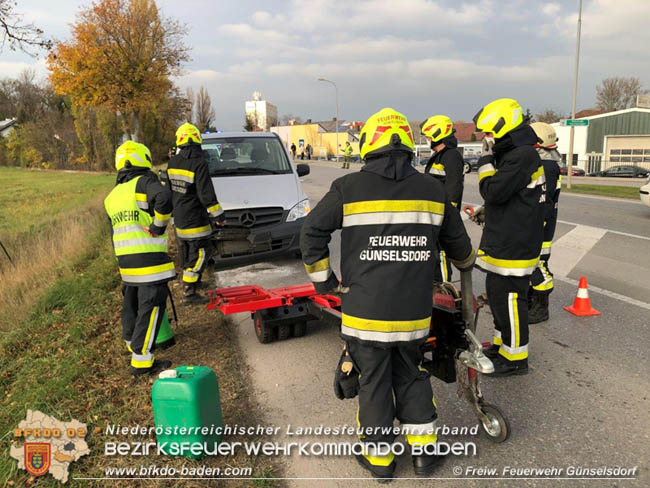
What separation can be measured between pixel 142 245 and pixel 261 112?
86322mm

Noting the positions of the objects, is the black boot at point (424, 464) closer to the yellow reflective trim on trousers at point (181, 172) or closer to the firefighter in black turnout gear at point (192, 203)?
the firefighter in black turnout gear at point (192, 203)

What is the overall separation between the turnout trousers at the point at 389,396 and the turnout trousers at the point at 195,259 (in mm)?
3548

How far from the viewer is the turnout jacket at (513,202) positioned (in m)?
3.58

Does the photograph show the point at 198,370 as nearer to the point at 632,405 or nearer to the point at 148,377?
the point at 148,377

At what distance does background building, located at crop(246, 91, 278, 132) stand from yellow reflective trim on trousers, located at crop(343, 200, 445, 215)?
253ft

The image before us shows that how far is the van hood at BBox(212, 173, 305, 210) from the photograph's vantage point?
22.5 feet

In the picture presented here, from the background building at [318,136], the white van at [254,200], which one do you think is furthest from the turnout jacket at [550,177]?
the background building at [318,136]

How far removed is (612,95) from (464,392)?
70837 mm

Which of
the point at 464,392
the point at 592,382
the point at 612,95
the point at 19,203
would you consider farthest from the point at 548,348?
the point at 612,95

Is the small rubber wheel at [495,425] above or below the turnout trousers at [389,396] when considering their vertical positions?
below

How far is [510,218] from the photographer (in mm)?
3766

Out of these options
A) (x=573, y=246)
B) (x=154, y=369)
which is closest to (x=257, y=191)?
(x=154, y=369)

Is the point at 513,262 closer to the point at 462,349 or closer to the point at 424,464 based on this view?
the point at 462,349

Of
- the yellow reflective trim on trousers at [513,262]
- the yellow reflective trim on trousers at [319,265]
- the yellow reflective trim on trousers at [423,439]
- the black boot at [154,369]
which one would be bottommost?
the black boot at [154,369]
